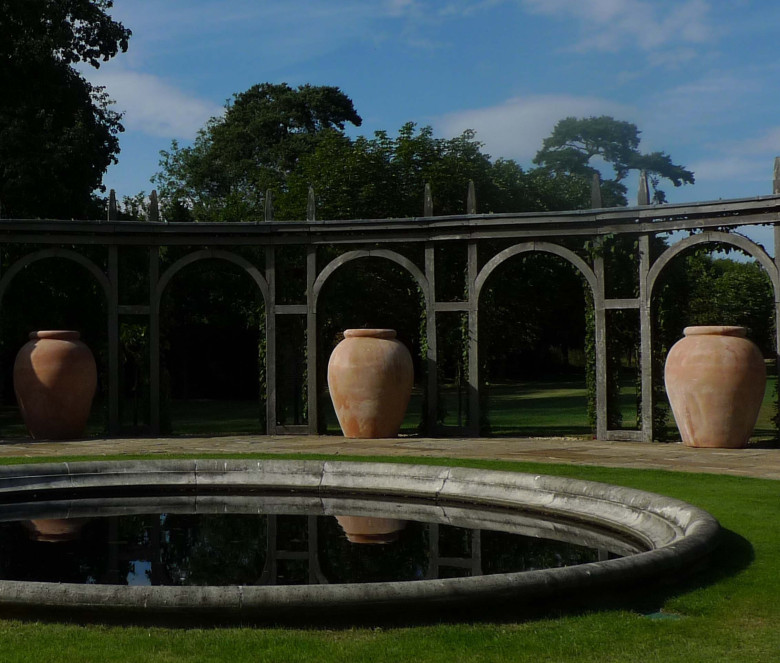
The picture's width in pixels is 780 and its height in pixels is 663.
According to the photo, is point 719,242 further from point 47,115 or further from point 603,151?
point 603,151

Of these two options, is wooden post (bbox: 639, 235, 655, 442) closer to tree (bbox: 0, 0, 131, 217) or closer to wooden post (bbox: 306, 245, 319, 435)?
wooden post (bbox: 306, 245, 319, 435)

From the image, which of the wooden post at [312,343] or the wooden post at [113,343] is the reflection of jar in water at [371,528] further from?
the wooden post at [113,343]

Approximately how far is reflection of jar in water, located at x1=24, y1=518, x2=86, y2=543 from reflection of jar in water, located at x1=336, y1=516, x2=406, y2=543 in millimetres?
1954

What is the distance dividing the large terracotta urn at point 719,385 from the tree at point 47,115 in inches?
491

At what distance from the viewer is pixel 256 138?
121ft

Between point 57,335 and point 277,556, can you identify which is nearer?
point 277,556

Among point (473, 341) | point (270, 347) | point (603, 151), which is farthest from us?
point (603, 151)

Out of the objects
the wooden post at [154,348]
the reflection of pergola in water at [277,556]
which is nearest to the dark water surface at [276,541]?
the reflection of pergola in water at [277,556]

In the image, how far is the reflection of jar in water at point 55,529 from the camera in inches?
276

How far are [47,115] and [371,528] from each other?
47.8 feet

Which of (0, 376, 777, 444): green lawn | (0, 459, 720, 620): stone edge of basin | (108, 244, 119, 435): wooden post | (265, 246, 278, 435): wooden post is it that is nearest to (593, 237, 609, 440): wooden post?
(0, 376, 777, 444): green lawn

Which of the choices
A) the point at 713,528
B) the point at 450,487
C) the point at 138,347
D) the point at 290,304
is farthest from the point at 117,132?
the point at 713,528

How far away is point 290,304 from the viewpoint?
13758 mm

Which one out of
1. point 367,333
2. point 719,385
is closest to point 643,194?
point 719,385
